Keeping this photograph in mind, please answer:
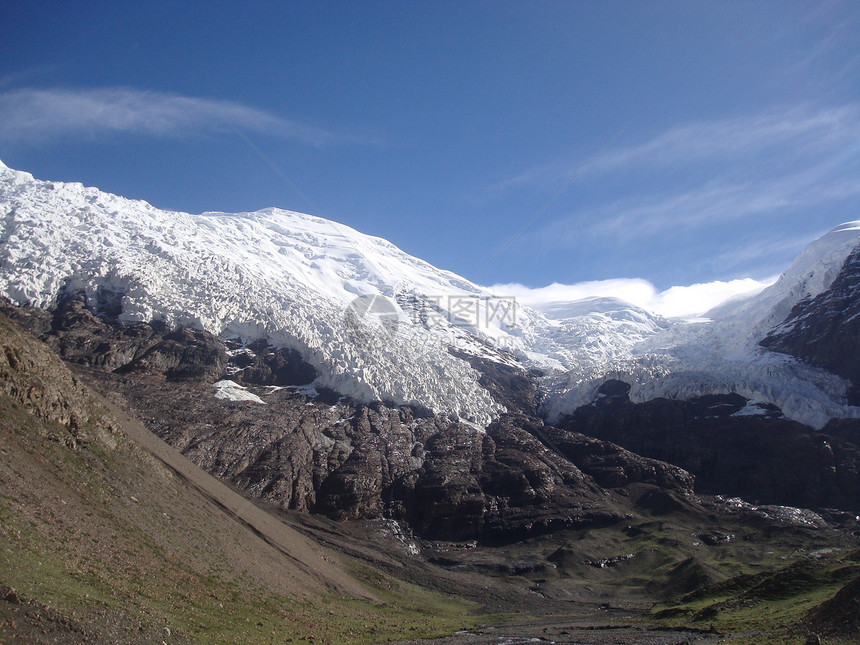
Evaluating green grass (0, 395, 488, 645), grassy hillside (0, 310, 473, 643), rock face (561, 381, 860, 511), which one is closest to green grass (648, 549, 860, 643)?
green grass (0, 395, 488, 645)

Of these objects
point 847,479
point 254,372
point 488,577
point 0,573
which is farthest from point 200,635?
point 847,479

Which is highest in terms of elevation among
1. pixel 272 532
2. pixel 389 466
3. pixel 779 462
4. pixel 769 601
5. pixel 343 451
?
pixel 779 462

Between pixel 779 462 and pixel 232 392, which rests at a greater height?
pixel 232 392

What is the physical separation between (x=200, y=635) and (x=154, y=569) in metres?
13.0

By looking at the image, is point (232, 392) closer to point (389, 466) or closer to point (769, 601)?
point (389, 466)

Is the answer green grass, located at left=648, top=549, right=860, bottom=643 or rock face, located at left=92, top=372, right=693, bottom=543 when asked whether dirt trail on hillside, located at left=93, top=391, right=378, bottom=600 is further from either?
green grass, located at left=648, top=549, right=860, bottom=643

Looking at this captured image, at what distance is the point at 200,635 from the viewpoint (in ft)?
142

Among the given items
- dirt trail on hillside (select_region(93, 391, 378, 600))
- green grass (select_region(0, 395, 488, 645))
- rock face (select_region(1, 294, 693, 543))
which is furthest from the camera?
rock face (select_region(1, 294, 693, 543))

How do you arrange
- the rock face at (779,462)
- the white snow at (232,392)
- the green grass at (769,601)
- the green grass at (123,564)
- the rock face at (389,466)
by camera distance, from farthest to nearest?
the white snow at (232,392)
the rock face at (779,462)
the rock face at (389,466)
the green grass at (769,601)
the green grass at (123,564)

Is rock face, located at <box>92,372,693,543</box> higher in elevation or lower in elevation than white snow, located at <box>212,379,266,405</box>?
lower

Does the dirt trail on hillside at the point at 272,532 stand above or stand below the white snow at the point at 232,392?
below

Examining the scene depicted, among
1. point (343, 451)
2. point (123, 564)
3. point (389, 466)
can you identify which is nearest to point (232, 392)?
point (343, 451)

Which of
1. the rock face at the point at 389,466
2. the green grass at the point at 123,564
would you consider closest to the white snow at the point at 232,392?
the rock face at the point at 389,466

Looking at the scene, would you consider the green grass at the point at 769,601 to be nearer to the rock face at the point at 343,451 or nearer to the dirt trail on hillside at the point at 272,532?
the dirt trail on hillside at the point at 272,532
